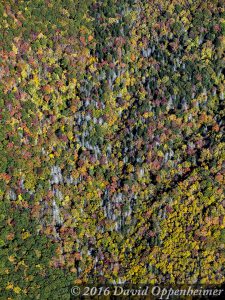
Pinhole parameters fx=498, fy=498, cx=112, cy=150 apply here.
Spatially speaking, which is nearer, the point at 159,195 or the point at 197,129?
the point at 159,195

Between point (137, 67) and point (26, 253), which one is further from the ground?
point (137, 67)

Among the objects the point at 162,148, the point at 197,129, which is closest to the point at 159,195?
the point at 162,148

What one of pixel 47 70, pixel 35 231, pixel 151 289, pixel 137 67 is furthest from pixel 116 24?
pixel 151 289

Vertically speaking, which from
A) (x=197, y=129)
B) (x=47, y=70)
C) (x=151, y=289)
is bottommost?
(x=151, y=289)

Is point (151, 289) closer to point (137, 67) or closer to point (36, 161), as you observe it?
point (36, 161)

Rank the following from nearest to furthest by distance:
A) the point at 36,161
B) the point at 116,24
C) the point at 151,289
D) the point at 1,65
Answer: the point at 151,289 → the point at 36,161 → the point at 1,65 → the point at 116,24

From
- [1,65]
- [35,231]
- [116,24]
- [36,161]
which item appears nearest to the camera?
[35,231]

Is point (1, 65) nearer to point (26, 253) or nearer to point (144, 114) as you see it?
point (144, 114)
